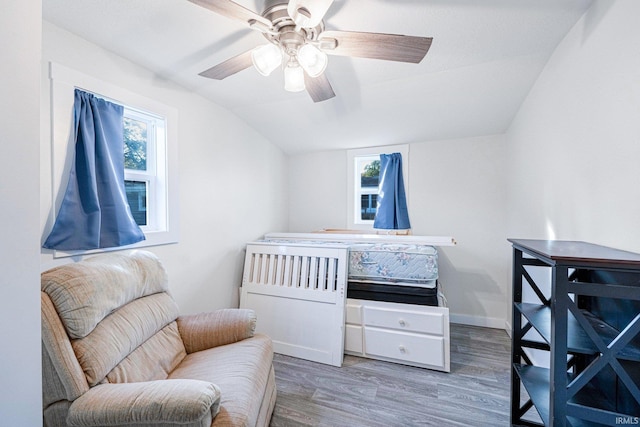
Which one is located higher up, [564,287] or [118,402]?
[564,287]

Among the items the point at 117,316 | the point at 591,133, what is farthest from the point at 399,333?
the point at 117,316

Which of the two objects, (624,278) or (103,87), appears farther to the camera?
(103,87)

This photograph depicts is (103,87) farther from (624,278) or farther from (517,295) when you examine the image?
(624,278)

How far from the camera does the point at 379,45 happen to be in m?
1.27

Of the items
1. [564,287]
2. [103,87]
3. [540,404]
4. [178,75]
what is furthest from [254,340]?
[178,75]

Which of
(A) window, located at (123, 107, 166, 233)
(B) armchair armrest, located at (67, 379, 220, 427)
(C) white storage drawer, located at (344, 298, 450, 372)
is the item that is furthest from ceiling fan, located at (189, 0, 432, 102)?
(C) white storage drawer, located at (344, 298, 450, 372)

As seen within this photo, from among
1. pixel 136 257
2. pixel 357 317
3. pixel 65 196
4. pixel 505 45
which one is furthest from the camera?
pixel 357 317

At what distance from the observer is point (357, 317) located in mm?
2381

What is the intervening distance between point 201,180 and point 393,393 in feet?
7.32

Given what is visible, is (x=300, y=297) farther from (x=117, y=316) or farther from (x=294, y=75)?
(x=294, y=75)

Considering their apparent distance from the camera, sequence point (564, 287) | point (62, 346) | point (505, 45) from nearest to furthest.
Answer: point (564, 287) < point (62, 346) < point (505, 45)

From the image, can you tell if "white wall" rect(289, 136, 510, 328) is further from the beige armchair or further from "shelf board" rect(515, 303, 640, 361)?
the beige armchair

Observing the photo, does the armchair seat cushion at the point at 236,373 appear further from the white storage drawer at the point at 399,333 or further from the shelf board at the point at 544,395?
the shelf board at the point at 544,395

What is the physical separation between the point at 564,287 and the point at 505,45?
5.15 ft
